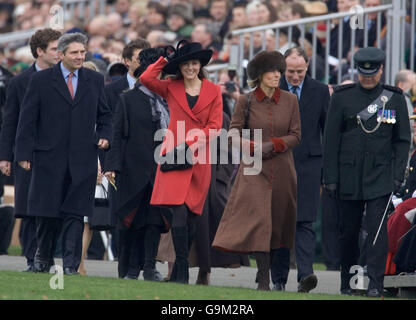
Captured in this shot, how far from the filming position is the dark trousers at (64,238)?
13.5 meters

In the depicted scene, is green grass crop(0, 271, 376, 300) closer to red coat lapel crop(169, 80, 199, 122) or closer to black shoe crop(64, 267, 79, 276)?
black shoe crop(64, 267, 79, 276)

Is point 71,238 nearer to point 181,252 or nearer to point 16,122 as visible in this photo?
point 181,252

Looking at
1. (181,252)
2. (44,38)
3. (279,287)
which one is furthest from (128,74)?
(279,287)

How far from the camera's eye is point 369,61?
12766 mm

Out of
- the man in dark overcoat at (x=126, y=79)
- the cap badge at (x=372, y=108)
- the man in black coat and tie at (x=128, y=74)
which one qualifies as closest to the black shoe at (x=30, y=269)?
the man in dark overcoat at (x=126, y=79)

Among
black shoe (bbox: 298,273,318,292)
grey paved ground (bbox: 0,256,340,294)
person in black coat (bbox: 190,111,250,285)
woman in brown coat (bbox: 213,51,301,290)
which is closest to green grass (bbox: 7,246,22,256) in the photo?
grey paved ground (bbox: 0,256,340,294)

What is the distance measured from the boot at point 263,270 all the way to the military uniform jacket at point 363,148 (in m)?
0.87

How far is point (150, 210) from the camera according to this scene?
13633 millimetres

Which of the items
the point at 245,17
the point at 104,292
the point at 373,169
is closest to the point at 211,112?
the point at 373,169

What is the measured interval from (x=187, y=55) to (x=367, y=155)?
1.89 meters

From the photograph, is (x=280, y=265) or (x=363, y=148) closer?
(x=363, y=148)

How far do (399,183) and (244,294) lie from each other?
1.87m

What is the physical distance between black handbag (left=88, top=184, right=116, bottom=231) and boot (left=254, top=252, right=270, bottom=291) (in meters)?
2.02

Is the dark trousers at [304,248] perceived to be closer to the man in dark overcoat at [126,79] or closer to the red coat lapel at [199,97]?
the red coat lapel at [199,97]
